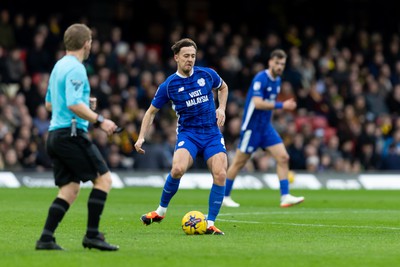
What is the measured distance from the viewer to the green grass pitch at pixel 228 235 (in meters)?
9.68

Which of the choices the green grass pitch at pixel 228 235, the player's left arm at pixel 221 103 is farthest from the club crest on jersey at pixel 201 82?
the green grass pitch at pixel 228 235

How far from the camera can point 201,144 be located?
43.7 ft

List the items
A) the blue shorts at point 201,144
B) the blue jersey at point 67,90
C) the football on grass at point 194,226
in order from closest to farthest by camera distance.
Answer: the blue jersey at point 67,90, the football on grass at point 194,226, the blue shorts at point 201,144

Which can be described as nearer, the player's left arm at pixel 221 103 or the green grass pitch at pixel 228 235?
the green grass pitch at pixel 228 235

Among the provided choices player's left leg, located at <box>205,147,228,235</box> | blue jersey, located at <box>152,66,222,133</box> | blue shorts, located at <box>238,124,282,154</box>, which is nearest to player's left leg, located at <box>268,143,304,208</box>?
blue shorts, located at <box>238,124,282,154</box>

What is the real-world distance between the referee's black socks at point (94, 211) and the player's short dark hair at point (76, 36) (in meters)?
1.45

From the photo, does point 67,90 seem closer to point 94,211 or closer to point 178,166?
point 94,211

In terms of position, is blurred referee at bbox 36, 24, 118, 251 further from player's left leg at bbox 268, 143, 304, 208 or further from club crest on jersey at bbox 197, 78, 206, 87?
player's left leg at bbox 268, 143, 304, 208

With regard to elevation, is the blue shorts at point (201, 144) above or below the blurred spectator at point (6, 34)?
below

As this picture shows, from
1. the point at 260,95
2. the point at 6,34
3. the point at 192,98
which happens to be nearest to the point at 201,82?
the point at 192,98

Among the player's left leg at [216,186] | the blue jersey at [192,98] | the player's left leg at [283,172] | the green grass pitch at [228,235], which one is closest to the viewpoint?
the green grass pitch at [228,235]

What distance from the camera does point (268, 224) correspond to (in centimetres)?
1446

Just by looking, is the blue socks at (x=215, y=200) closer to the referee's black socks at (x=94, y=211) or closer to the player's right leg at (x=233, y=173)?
the referee's black socks at (x=94, y=211)

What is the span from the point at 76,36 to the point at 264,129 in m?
8.83
